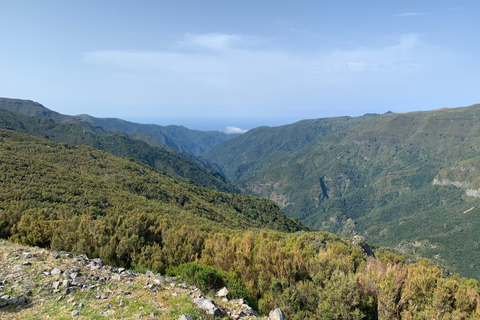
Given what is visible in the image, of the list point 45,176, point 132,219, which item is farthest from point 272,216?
point 132,219

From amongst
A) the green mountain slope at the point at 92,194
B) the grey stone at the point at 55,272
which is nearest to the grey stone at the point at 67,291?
the grey stone at the point at 55,272

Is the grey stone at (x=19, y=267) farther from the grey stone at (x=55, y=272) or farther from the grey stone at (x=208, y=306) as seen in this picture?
the grey stone at (x=208, y=306)

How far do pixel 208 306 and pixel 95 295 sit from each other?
5546 millimetres

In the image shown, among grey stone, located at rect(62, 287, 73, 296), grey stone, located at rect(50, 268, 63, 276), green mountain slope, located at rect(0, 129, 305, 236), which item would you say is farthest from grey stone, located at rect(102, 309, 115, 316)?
green mountain slope, located at rect(0, 129, 305, 236)

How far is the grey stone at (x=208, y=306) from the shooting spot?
11406 mm

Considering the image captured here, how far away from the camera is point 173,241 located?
2412 centimetres

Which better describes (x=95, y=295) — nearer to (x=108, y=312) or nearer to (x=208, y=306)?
(x=108, y=312)

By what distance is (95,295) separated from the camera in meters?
12.3

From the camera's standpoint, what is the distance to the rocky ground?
1080 centimetres

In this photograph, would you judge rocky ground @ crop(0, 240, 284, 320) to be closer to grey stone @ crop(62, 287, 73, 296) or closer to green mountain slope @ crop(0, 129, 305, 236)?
grey stone @ crop(62, 287, 73, 296)

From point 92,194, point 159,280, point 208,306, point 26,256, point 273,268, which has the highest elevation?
point 26,256

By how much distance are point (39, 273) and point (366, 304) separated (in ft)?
60.9

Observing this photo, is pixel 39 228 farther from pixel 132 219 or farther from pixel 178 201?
pixel 178 201

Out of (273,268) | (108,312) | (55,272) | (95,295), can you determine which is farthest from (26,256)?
(273,268)
